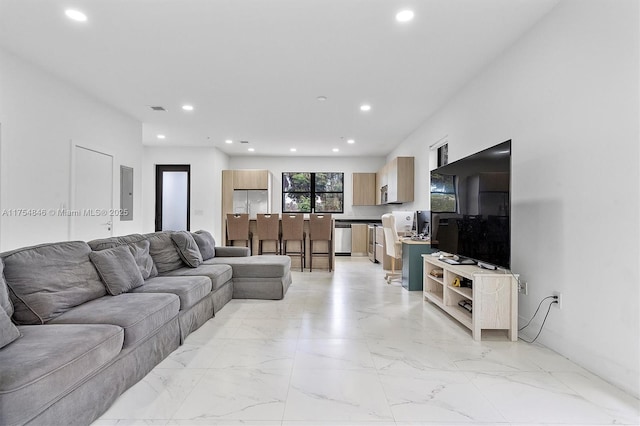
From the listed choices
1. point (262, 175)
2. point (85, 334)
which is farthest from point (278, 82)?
point (262, 175)

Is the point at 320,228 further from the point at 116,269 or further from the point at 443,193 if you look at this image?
the point at 116,269

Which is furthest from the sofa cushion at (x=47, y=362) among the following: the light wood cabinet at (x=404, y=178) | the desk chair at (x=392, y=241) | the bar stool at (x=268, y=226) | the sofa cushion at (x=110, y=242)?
the light wood cabinet at (x=404, y=178)

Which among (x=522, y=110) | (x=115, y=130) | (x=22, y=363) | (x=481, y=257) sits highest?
(x=115, y=130)

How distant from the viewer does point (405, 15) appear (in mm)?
2633

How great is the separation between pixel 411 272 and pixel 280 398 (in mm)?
3147

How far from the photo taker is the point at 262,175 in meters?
8.39

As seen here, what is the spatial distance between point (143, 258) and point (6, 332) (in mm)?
1646

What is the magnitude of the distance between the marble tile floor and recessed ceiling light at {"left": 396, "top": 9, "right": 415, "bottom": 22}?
8.34 ft

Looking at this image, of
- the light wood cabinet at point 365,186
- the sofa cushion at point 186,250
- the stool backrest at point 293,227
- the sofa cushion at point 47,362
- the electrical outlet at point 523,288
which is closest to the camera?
the sofa cushion at point 47,362

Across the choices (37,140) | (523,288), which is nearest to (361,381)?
(523,288)

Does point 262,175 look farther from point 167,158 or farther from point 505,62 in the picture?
point 505,62

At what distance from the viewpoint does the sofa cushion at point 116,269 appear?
2578 millimetres

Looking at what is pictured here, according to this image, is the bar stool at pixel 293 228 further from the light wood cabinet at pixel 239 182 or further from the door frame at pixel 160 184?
the door frame at pixel 160 184

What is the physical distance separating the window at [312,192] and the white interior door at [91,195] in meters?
4.68
